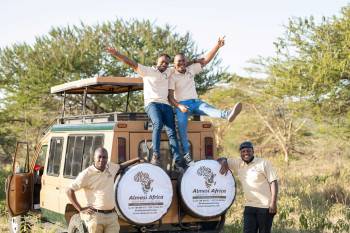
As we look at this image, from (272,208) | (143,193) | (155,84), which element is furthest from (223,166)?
(155,84)

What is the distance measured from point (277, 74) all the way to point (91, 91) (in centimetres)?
1266

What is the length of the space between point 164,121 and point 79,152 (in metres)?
1.40

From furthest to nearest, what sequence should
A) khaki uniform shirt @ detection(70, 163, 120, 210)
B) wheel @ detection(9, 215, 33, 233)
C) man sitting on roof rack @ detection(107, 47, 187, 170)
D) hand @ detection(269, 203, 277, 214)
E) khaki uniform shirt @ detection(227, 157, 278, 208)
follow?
wheel @ detection(9, 215, 33, 233)
man sitting on roof rack @ detection(107, 47, 187, 170)
khaki uniform shirt @ detection(227, 157, 278, 208)
hand @ detection(269, 203, 277, 214)
khaki uniform shirt @ detection(70, 163, 120, 210)

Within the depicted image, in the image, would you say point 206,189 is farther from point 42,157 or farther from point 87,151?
point 42,157

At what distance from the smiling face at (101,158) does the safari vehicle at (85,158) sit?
2.52 feet

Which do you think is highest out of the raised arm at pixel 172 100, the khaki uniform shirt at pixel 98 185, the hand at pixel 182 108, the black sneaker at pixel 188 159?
the raised arm at pixel 172 100

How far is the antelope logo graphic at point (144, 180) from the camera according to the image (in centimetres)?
711

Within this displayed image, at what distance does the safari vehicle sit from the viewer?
766 cm

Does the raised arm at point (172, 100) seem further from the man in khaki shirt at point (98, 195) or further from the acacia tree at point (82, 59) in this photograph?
the acacia tree at point (82, 59)

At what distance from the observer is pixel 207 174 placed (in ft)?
25.0

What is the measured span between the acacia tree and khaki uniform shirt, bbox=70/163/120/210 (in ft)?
62.5

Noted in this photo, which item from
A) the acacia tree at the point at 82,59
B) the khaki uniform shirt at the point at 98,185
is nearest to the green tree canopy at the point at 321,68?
the acacia tree at the point at 82,59

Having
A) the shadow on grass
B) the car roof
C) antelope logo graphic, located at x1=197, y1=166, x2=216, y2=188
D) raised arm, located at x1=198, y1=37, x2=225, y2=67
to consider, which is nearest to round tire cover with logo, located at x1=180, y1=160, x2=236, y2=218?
antelope logo graphic, located at x1=197, y1=166, x2=216, y2=188

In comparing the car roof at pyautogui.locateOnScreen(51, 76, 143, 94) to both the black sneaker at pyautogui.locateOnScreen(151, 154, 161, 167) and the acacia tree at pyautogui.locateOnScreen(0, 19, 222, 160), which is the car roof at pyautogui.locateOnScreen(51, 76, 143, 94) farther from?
the acacia tree at pyautogui.locateOnScreen(0, 19, 222, 160)
